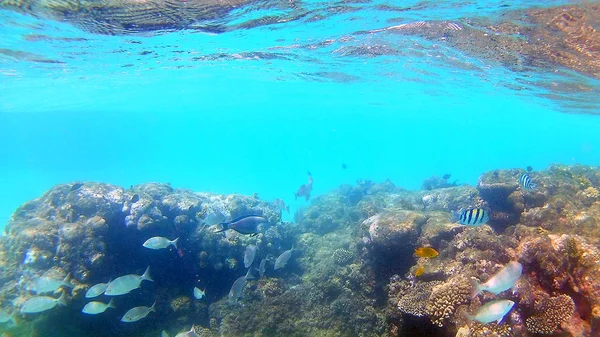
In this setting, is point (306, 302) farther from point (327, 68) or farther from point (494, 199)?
point (327, 68)

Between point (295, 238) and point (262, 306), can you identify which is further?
point (295, 238)

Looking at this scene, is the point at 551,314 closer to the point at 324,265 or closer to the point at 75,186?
the point at 324,265

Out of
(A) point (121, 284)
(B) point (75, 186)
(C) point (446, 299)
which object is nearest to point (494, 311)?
(C) point (446, 299)

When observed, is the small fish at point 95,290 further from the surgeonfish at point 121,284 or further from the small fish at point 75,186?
the small fish at point 75,186

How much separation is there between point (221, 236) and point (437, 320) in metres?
7.99

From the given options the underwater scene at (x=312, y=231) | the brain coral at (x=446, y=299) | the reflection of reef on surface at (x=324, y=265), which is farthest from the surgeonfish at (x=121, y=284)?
the brain coral at (x=446, y=299)

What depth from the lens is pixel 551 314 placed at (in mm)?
5352

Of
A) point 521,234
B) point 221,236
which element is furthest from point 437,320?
point 221,236

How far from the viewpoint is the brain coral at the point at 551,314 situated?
5250 mm

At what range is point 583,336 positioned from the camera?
5.06m

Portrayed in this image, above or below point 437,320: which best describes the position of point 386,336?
below

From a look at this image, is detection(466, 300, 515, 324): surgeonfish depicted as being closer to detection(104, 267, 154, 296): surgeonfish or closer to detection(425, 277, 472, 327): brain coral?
detection(425, 277, 472, 327): brain coral

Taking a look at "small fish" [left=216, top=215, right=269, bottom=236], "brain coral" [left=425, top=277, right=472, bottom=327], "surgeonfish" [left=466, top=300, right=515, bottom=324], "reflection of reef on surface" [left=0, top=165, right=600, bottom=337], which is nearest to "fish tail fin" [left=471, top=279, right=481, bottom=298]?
"surgeonfish" [left=466, top=300, right=515, bottom=324]

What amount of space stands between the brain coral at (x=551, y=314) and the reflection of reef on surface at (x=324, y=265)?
0.6 inches
